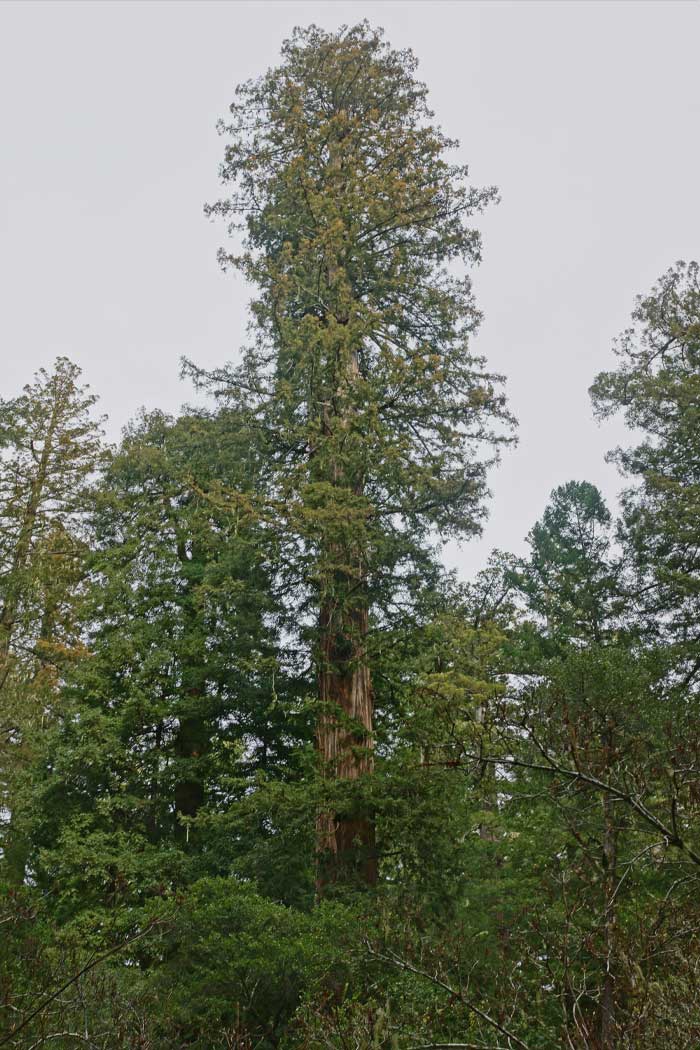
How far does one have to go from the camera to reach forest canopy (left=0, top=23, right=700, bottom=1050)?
6.99m

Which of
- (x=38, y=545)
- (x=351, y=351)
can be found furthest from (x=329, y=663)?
(x=38, y=545)

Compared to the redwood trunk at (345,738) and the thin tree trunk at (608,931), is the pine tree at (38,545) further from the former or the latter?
the thin tree trunk at (608,931)

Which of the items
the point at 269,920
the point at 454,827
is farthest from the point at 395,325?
the point at 269,920

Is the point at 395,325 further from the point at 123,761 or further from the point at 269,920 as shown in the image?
the point at 269,920

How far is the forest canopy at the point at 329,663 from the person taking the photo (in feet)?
22.9

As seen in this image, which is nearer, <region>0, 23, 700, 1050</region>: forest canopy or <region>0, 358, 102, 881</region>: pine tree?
<region>0, 23, 700, 1050</region>: forest canopy

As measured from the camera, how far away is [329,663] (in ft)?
33.4

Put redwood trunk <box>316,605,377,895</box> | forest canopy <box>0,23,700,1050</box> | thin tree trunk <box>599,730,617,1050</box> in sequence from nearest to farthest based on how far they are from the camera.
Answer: thin tree trunk <box>599,730,617,1050</box>, forest canopy <box>0,23,700,1050</box>, redwood trunk <box>316,605,377,895</box>

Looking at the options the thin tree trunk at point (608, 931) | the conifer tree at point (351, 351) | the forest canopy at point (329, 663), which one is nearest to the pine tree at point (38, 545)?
the forest canopy at point (329, 663)

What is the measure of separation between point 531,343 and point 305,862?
52.6 meters

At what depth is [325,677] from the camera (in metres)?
10.6

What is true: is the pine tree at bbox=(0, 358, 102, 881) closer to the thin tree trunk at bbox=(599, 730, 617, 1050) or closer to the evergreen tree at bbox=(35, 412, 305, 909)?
the evergreen tree at bbox=(35, 412, 305, 909)

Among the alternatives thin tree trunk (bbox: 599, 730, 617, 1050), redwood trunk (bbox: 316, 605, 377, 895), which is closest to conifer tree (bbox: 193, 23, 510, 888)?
redwood trunk (bbox: 316, 605, 377, 895)

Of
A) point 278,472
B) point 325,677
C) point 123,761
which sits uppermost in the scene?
point 278,472
